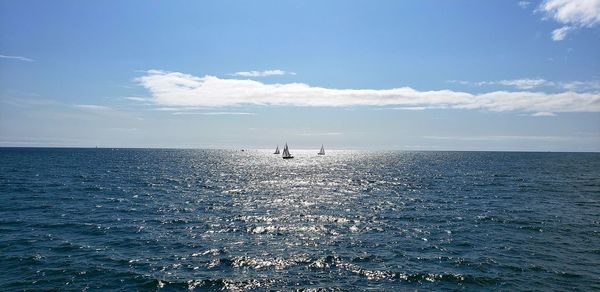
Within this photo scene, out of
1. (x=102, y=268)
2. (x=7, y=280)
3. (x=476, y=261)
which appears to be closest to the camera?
(x=7, y=280)

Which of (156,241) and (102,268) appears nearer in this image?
(102,268)

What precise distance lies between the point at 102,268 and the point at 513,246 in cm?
3434

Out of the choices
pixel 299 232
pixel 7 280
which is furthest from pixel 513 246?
pixel 7 280

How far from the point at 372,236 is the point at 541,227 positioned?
2005 cm

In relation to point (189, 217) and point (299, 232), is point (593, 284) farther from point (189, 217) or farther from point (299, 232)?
point (189, 217)

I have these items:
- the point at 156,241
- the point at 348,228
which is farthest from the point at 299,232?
the point at 156,241

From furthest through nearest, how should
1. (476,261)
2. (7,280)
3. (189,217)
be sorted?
(189,217) → (476,261) → (7,280)

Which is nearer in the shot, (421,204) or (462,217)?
(462,217)

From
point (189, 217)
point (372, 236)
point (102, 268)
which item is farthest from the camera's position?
point (189, 217)

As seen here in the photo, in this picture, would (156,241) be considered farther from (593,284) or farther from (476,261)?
(593,284)

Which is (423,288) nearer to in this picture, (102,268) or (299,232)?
(299,232)

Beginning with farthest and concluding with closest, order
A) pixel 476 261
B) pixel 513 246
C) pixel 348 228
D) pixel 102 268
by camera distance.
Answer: pixel 348 228 < pixel 513 246 < pixel 476 261 < pixel 102 268

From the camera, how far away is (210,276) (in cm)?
2702

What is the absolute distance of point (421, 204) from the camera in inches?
2359
